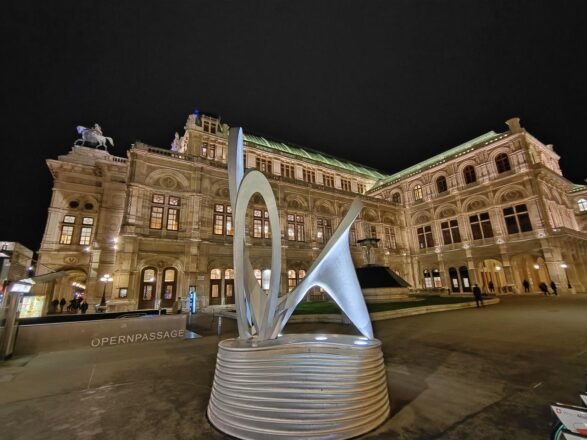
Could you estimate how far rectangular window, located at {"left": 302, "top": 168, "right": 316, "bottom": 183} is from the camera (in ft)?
118

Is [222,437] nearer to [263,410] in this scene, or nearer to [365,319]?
[263,410]

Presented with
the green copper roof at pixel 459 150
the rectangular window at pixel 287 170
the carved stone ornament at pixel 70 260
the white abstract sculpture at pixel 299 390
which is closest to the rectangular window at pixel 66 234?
the carved stone ornament at pixel 70 260

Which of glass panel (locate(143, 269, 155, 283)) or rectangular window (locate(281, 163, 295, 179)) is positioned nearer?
glass panel (locate(143, 269, 155, 283))

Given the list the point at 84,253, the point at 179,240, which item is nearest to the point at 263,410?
the point at 179,240

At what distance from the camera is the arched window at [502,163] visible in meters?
29.3

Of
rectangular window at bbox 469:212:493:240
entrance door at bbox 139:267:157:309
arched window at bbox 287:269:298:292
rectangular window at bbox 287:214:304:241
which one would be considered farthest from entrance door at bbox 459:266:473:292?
entrance door at bbox 139:267:157:309

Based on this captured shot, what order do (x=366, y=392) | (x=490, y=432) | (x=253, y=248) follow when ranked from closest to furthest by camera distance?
(x=490, y=432) < (x=366, y=392) < (x=253, y=248)

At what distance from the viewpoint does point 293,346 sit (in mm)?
3623

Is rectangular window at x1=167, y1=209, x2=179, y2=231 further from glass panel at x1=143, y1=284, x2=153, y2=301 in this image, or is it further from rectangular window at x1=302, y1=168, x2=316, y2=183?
rectangular window at x1=302, y1=168, x2=316, y2=183

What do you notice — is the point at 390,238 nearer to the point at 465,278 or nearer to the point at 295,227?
the point at 465,278

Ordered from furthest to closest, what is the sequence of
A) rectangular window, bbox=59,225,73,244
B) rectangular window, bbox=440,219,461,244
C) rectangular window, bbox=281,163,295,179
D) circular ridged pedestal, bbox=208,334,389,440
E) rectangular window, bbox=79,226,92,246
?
rectangular window, bbox=281,163,295,179 < rectangular window, bbox=440,219,461,244 < rectangular window, bbox=79,226,92,246 < rectangular window, bbox=59,225,73,244 < circular ridged pedestal, bbox=208,334,389,440

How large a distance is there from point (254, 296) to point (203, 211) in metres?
19.4

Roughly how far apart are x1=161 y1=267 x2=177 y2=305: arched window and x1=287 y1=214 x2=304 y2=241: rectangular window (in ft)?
38.7

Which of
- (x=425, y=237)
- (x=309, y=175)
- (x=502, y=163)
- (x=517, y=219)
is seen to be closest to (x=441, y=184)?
(x=502, y=163)
